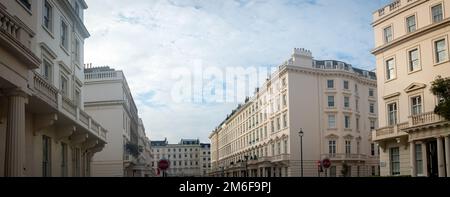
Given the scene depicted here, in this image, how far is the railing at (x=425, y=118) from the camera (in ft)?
95.7

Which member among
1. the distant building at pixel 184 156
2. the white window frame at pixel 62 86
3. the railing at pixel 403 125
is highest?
the white window frame at pixel 62 86

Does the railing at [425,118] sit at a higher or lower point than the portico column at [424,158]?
higher

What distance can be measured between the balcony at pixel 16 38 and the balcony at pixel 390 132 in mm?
24795

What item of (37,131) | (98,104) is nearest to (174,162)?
(98,104)

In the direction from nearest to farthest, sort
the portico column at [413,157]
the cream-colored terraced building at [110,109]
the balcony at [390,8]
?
1. the portico column at [413,157]
2. the balcony at [390,8]
3. the cream-colored terraced building at [110,109]

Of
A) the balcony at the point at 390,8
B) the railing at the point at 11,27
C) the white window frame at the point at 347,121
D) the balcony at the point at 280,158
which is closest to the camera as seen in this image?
the railing at the point at 11,27

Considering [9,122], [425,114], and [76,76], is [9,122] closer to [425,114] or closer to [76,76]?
[76,76]

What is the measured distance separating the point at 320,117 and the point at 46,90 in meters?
50.7

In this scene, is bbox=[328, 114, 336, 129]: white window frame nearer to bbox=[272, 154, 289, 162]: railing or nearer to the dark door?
bbox=[272, 154, 289, 162]: railing

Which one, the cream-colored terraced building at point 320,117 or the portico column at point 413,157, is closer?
the portico column at point 413,157

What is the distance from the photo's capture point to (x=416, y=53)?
3291 cm

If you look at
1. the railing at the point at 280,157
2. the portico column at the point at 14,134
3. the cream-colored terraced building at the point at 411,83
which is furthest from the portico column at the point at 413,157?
the railing at the point at 280,157

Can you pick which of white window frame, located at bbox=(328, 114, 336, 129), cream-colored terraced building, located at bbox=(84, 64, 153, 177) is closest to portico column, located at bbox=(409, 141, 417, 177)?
cream-colored terraced building, located at bbox=(84, 64, 153, 177)

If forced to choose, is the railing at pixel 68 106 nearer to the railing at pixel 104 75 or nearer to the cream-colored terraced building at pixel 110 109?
the cream-colored terraced building at pixel 110 109
